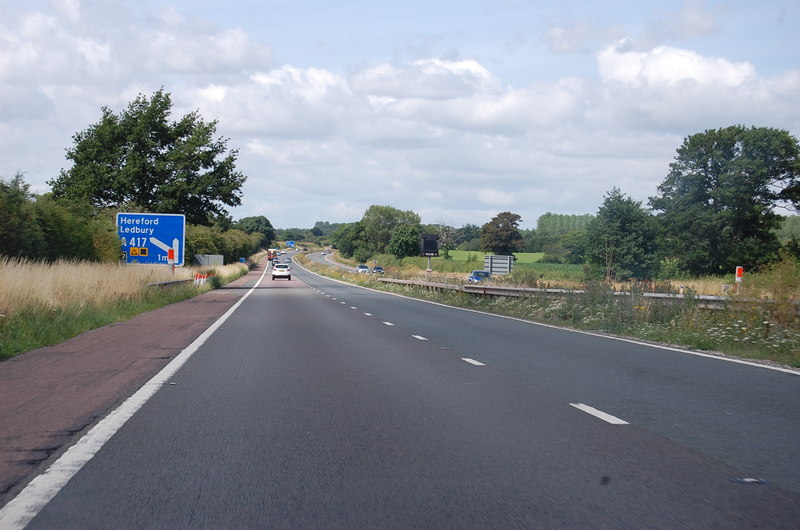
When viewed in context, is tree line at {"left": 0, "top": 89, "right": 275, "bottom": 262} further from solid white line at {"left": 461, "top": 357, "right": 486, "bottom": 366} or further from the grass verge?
solid white line at {"left": 461, "top": 357, "right": 486, "bottom": 366}

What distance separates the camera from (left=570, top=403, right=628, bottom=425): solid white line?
8.06 m

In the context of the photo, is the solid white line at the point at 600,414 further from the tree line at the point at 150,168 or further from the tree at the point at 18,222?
the tree line at the point at 150,168

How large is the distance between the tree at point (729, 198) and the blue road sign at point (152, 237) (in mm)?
50944

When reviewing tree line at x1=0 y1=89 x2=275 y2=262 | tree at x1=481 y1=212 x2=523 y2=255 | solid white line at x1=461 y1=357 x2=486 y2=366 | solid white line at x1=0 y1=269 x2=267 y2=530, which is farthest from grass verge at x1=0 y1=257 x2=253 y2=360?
tree at x1=481 y1=212 x2=523 y2=255

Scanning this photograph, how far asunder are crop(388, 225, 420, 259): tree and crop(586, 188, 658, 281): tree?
79582mm

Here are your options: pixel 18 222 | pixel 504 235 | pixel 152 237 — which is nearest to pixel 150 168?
pixel 152 237

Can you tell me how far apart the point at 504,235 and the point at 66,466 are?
151 meters

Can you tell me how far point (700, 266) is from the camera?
246 ft

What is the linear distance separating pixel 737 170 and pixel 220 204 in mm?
46267

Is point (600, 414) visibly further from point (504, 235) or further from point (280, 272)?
point (504, 235)

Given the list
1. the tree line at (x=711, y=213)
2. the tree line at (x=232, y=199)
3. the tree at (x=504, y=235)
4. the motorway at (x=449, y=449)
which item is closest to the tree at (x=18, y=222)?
the tree line at (x=232, y=199)

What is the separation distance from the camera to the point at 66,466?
611 cm

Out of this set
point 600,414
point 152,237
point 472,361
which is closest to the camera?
point 600,414

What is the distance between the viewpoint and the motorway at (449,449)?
502 cm
